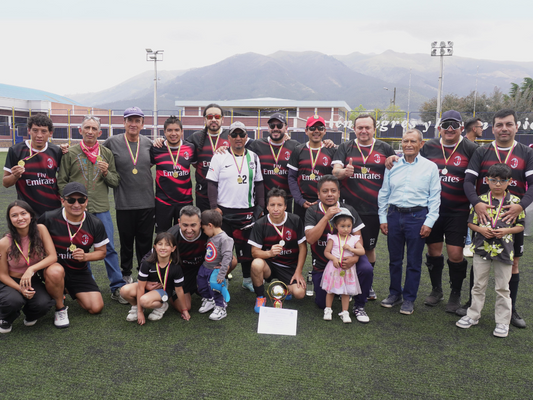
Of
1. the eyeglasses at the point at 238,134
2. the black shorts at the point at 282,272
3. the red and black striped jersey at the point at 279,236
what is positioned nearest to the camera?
the red and black striped jersey at the point at 279,236

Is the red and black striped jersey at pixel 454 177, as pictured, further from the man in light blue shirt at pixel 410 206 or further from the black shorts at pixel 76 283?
the black shorts at pixel 76 283

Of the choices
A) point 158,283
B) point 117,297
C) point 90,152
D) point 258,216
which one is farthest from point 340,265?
point 90,152

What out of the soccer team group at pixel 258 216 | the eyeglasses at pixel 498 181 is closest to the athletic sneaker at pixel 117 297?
the soccer team group at pixel 258 216

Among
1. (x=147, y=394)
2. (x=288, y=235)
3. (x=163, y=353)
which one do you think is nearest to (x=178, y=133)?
(x=288, y=235)

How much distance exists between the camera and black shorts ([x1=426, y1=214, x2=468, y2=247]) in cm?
391

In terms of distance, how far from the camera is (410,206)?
383cm

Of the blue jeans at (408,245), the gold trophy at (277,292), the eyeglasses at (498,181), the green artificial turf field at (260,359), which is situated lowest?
the green artificial turf field at (260,359)

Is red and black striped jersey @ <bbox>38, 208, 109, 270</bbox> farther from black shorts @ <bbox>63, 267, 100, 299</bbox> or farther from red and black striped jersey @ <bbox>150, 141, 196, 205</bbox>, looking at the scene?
red and black striped jersey @ <bbox>150, 141, 196, 205</bbox>

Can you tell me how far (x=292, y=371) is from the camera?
2.83 m

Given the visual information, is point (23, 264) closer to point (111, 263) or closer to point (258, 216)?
point (111, 263)

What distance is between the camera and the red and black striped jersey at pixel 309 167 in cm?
432

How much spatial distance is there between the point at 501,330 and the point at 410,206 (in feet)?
4.38

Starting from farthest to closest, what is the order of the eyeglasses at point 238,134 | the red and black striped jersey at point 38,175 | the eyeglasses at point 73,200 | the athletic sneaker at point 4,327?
the eyeglasses at point 238,134 < the red and black striped jersey at point 38,175 < the eyeglasses at point 73,200 < the athletic sneaker at point 4,327

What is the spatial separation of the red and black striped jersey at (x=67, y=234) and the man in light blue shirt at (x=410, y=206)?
2862 mm
